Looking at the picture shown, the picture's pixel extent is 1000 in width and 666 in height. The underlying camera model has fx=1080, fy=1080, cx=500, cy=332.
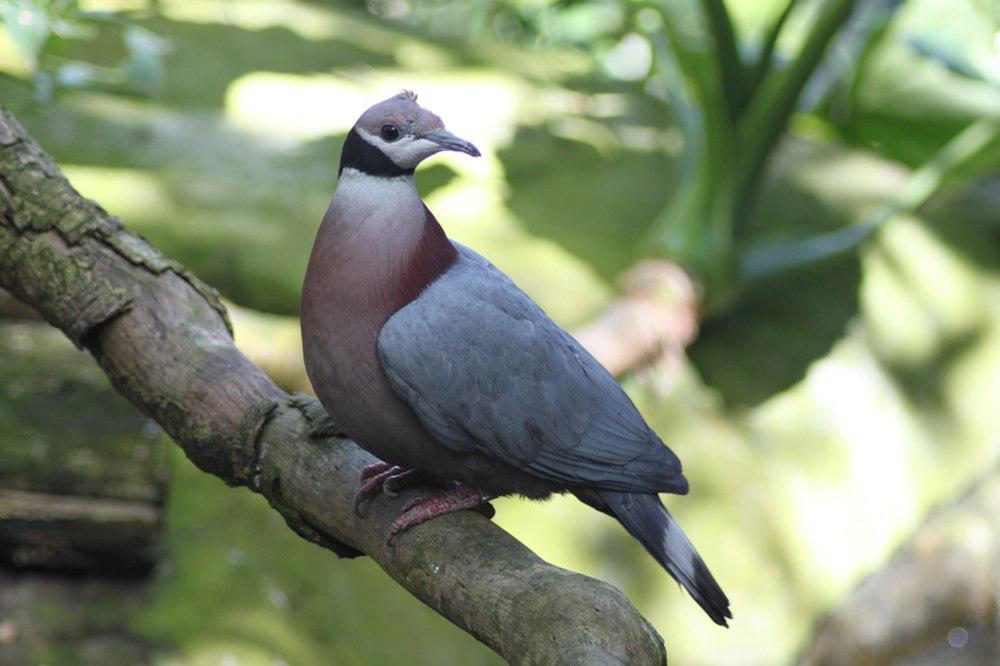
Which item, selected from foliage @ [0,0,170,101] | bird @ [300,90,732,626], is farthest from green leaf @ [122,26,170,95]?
bird @ [300,90,732,626]

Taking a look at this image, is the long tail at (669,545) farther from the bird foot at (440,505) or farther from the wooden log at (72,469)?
the wooden log at (72,469)

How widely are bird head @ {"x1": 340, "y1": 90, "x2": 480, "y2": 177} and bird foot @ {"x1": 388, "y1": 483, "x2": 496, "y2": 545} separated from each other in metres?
0.48

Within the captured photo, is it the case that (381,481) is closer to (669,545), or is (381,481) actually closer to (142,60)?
(669,545)

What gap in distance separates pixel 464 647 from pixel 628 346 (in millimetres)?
1063

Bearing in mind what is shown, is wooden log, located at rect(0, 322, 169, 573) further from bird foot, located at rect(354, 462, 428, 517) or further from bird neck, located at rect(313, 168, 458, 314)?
bird neck, located at rect(313, 168, 458, 314)

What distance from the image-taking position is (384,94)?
4.39 metres

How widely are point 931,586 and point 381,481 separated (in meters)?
2.50

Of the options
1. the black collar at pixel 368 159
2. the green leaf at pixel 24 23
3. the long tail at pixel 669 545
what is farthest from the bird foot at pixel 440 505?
the green leaf at pixel 24 23

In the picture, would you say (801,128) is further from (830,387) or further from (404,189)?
(404,189)

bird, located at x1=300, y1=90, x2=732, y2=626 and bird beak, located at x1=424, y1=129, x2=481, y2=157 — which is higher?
bird beak, located at x1=424, y1=129, x2=481, y2=157

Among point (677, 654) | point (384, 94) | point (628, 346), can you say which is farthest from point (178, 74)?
point (677, 654)

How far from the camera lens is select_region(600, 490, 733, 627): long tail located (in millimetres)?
1586

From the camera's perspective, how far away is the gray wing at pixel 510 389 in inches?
60.4

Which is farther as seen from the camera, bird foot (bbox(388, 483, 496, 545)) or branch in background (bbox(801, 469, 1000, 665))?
branch in background (bbox(801, 469, 1000, 665))
